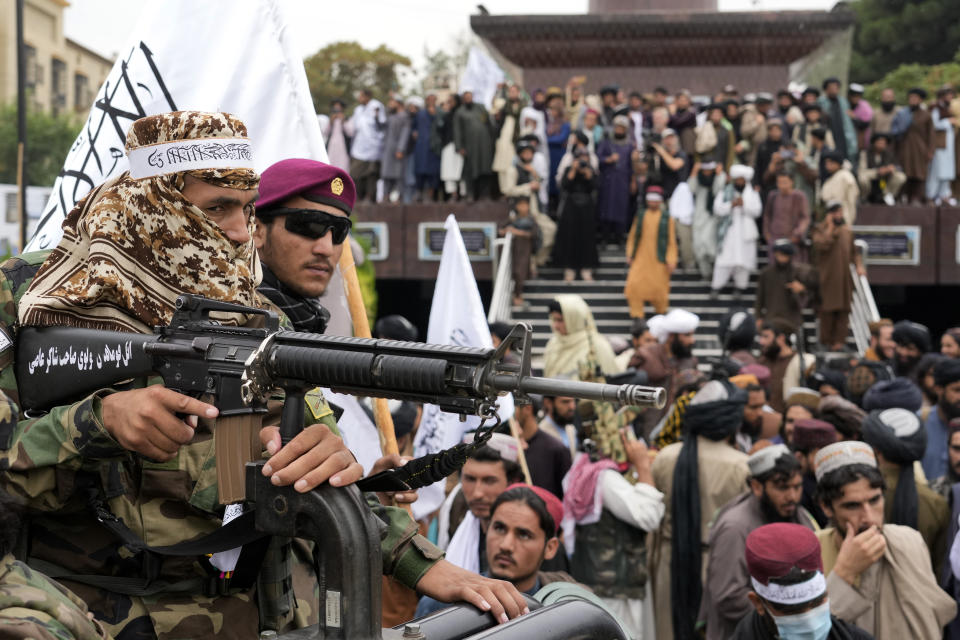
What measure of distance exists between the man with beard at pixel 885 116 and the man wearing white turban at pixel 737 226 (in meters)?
3.67

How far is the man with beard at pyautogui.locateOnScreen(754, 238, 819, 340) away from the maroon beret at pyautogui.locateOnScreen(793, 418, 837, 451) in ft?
27.1

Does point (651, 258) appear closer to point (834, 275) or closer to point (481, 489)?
point (834, 275)

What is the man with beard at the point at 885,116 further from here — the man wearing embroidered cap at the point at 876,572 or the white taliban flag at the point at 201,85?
the white taliban flag at the point at 201,85

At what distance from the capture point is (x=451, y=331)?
6086 millimetres

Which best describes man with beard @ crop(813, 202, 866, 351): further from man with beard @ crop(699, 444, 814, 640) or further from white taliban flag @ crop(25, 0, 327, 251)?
white taliban flag @ crop(25, 0, 327, 251)

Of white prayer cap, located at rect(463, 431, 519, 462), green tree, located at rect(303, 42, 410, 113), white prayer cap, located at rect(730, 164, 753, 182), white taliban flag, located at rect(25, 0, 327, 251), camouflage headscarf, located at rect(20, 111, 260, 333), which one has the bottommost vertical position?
white prayer cap, located at rect(463, 431, 519, 462)

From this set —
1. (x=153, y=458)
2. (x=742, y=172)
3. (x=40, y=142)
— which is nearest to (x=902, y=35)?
(x=40, y=142)

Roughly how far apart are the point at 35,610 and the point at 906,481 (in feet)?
16.8

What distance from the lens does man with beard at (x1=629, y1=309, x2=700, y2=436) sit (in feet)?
36.3

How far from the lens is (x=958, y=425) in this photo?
659cm

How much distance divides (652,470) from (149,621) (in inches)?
185

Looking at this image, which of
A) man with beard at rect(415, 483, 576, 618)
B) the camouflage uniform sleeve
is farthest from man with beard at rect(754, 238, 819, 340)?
the camouflage uniform sleeve

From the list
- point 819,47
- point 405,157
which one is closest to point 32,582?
point 405,157

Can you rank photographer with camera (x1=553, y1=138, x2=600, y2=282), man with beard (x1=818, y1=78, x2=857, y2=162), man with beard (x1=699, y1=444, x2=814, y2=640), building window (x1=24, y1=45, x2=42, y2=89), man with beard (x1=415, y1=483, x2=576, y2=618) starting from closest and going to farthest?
man with beard (x1=415, y1=483, x2=576, y2=618) → man with beard (x1=699, y1=444, x2=814, y2=640) → photographer with camera (x1=553, y1=138, x2=600, y2=282) → man with beard (x1=818, y1=78, x2=857, y2=162) → building window (x1=24, y1=45, x2=42, y2=89)
